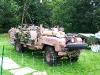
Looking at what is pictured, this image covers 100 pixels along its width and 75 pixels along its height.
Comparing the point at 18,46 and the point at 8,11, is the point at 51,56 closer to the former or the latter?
the point at 18,46

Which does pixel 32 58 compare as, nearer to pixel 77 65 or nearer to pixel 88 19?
pixel 77 65

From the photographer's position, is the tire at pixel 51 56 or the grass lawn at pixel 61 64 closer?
the grass lawn at pixel 61 64

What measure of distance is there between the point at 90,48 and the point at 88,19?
669cm

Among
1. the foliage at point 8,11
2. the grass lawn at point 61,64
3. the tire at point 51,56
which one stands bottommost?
the grass lawn at point 61,64

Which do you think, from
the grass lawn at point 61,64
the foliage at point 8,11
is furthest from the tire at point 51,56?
the foliage at point 8,11

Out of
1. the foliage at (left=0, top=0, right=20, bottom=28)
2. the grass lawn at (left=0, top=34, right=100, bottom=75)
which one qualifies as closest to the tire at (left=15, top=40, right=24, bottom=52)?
the grass lawn at (left=0, top=34, right=100, bottom=75)

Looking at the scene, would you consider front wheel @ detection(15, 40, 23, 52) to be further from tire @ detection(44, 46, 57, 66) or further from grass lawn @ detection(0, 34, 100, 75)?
tire @ detection(44, 46, 57, 66)

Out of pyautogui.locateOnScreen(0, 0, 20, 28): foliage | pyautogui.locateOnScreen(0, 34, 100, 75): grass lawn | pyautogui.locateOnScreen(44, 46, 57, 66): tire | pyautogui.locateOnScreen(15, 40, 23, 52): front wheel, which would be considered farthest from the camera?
pyautogui.locateOnScreen(0, 0, 20, 28): foliage

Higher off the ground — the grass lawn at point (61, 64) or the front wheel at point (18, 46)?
the front wheel at point (18, 46)

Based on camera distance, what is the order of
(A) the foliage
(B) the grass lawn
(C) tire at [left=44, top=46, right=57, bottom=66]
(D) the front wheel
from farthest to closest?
(A) the foliage < (D) the front wheel < (C) tire at [left=44, top=46, right=57, bottom=66] < (B) the grass lawn

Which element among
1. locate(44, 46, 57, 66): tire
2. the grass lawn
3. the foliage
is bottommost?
the grass lawn

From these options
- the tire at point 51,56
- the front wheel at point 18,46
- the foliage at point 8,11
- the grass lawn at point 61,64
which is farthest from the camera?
the foliage at point 8,11

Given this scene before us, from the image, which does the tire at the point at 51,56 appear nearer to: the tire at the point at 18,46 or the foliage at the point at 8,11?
the tire at the point at 18,46

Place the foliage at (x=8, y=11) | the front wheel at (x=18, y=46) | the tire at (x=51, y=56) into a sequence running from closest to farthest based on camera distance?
the tire at (x=51, y=56)
the front wheel at (x=18, y=46)
the foliage at (x=8, y=11)
